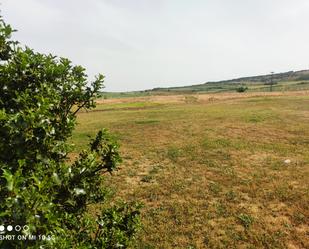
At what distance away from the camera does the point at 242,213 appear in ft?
36.5

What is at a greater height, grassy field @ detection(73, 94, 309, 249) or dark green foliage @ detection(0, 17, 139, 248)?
dark green foliage @ detection(0, 17, 139, 248)

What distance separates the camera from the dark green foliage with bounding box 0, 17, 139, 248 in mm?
2803

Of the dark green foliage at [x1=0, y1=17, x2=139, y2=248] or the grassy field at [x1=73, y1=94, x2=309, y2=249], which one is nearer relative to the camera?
the dark green foliage at [x1=0, y1=17, x2=139, y2=248]

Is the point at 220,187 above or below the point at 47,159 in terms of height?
below

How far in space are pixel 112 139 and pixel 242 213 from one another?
843cm

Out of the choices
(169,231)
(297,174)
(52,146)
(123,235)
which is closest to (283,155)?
A: (297,174)

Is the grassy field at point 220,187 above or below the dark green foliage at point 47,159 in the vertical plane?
below

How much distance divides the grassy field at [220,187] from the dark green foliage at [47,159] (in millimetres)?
671

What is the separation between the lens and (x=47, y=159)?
143 inches

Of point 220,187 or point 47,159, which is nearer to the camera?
point 47,159

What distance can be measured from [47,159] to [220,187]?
37.7 feet

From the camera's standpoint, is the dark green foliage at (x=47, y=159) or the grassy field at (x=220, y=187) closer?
the dark green foliage at (x=47, y=159)

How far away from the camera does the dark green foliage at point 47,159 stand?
280cm

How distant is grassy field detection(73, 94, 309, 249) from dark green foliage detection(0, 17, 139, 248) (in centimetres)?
67
